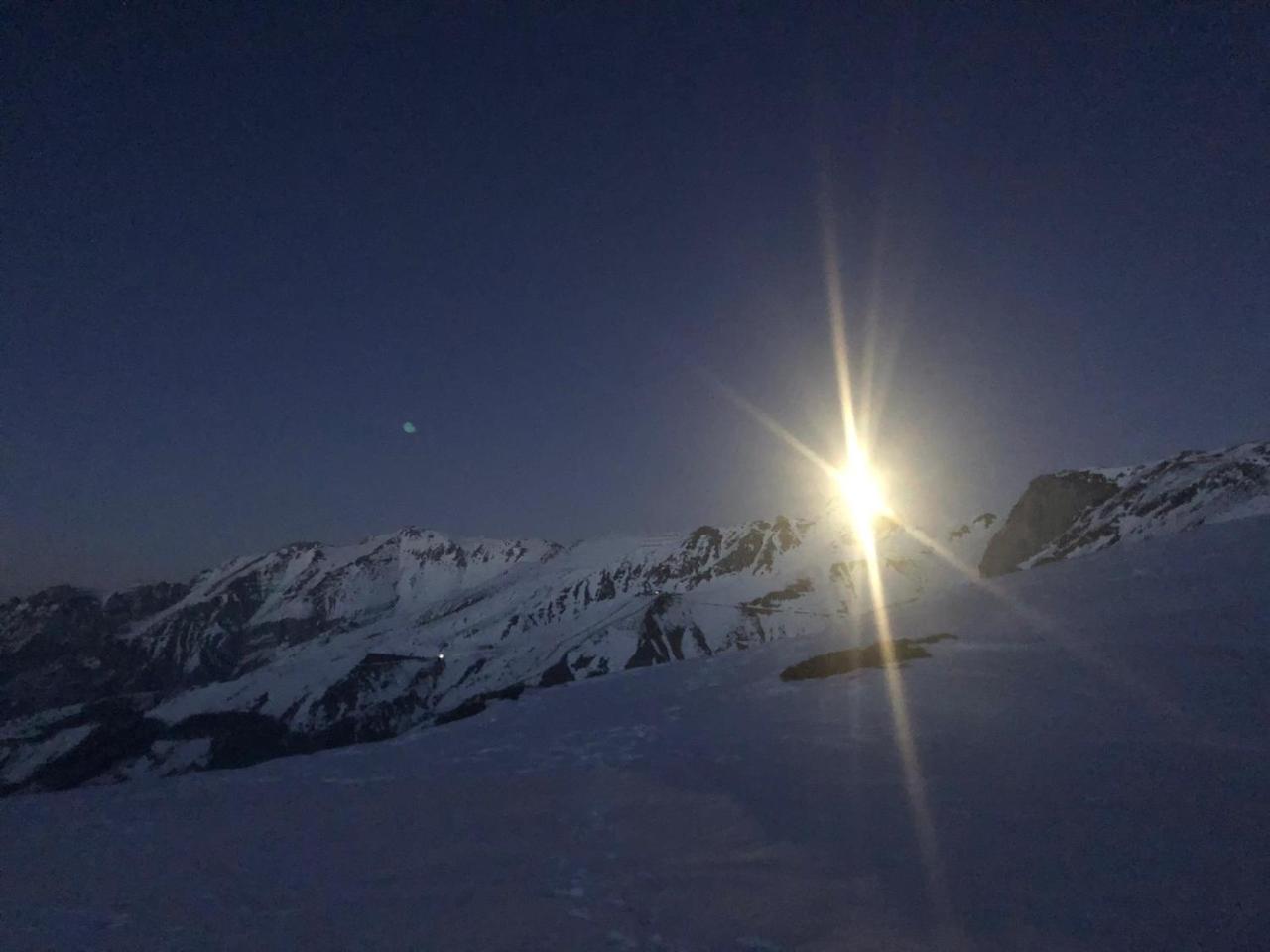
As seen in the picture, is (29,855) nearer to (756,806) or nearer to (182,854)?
(182,854)

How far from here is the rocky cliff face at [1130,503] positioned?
331 ft

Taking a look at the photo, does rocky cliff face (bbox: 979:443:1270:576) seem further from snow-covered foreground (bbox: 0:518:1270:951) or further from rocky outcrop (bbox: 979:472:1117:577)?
snow-covered foreground (bbox: 0:518:1270:951)

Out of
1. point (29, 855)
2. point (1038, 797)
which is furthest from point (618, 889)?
point (29, 855)

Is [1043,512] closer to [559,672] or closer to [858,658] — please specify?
[559,672]

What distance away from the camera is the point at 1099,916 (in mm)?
6594

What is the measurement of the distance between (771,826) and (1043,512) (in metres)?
200

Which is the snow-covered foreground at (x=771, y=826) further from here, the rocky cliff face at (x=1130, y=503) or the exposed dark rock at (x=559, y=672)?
the exposed dark rock at (x=559, y=672)

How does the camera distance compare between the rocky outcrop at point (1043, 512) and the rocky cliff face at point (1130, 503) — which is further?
the rocky outcrop at point (1043, 512)

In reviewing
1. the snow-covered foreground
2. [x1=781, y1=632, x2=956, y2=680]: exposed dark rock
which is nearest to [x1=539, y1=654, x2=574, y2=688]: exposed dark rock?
[x1=781, y1=632, x2=956, y2=680]: exposed dark rock

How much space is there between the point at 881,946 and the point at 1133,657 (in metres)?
12.3

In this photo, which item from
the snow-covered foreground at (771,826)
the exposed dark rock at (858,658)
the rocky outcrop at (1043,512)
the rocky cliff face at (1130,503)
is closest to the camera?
the snow-covered foreground at (771,826)

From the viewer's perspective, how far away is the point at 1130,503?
431ft

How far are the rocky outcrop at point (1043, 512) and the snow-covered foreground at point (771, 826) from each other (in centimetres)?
17097

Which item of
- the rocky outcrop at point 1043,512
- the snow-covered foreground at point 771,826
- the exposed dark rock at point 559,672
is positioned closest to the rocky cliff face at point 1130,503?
the rocky outcrop at point 1043,512
